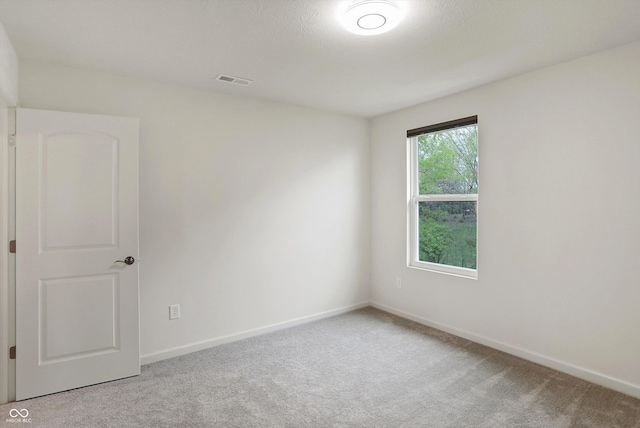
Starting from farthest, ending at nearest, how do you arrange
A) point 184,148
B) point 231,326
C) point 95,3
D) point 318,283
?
point 318,283
point 231,326
point 184,148
point 95,3

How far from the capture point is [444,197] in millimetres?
3793

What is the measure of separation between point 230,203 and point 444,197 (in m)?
2.23

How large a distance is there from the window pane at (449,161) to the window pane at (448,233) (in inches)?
6.7

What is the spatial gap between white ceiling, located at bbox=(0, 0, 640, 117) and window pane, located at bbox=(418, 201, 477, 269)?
1254 millimetres

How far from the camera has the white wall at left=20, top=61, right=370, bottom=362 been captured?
305 cm

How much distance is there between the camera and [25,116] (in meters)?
2.48

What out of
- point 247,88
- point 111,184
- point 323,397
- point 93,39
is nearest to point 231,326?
point 323,397

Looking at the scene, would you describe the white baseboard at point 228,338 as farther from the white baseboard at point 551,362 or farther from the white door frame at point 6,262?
the white baseboard at point 551,362

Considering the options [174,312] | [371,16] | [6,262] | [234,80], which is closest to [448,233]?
[371,16]

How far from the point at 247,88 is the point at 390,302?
9.61ft

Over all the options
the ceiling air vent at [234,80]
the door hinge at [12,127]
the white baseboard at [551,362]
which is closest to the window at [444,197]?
the white baseboard at [551,362]

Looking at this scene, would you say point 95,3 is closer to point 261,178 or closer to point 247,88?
point 247,88

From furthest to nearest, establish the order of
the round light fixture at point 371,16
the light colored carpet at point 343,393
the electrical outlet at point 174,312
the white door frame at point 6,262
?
the electrical outlet at point 174,312
the white door frame at point 6,262
the light colored carpet at point 343,393
the round light fixture at point 371,16

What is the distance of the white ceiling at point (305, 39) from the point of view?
6.49 ft
